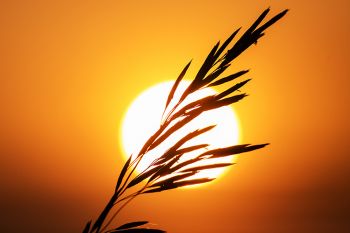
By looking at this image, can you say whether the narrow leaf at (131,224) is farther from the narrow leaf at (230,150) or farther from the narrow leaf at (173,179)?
the narrow leaf at (230,150)

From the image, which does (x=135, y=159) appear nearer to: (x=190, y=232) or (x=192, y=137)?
(x=192, y=137)

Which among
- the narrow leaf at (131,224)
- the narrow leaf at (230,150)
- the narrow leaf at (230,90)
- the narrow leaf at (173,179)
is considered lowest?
the narrow leaf at (131,224)

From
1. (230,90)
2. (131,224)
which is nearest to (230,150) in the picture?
(230,90)

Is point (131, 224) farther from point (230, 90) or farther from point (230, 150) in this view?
point (230, 90)

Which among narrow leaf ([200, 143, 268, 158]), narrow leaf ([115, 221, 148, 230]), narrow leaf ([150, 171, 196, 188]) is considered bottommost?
narrow leaf ([115, 221, 148, 230])

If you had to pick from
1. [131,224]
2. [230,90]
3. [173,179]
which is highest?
[230,90]

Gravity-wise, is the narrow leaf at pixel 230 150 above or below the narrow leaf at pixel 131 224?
above

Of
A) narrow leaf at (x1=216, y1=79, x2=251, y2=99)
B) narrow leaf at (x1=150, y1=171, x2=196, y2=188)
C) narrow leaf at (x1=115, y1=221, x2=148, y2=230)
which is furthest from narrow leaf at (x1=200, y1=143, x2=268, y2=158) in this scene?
narrow leaf at (x1=115, y1=221, x2=148, y2=230)

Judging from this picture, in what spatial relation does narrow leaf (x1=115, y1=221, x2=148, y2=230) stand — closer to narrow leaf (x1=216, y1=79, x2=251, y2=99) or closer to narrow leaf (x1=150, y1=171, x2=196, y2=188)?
narrow leaf (x1=150, y1=171, x2=196, y2=188)

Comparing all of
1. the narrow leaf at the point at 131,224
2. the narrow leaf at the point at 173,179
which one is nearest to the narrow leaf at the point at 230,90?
the narrow leaf at the point at 173,179

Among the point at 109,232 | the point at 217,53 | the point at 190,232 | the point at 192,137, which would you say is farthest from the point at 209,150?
the point at 190,232

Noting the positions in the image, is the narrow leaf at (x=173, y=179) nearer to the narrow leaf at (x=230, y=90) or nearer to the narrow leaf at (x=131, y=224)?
the narrow leaf at (x=131, y=224)
